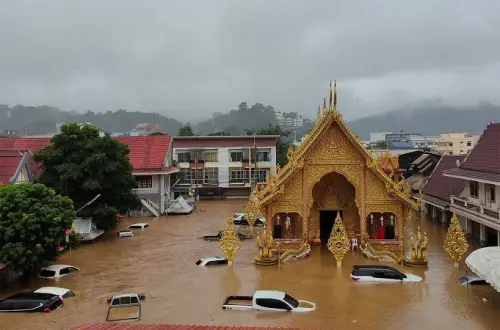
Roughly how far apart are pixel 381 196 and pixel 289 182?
14.1ft

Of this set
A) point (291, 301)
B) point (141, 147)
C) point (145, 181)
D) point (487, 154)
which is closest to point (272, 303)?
point (291, 301)

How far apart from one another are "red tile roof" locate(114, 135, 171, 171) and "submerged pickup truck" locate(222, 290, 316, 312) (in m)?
23.6

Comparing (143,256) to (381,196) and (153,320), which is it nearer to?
(153,320)

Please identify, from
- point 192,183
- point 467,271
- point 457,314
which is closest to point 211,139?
point 192,183

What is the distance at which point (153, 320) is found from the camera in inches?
547

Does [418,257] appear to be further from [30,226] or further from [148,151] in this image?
[148,151]

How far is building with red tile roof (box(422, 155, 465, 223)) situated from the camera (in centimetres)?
2892

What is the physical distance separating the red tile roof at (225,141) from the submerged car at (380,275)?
112 ft

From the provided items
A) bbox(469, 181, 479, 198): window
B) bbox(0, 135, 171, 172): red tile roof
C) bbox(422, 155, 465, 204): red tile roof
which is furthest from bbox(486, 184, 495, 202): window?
bbox(0, 135, 171, 172): red tile roof

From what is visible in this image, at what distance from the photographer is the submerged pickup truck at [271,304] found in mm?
14398

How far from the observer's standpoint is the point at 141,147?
39656 millimetres

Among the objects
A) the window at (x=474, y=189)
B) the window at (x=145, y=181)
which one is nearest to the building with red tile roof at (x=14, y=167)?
the window at (x=145, y=181)

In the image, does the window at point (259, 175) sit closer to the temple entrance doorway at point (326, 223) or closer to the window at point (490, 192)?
the temple entrance doorway at point (326, 223)

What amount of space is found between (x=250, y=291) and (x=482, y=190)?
1466cm
